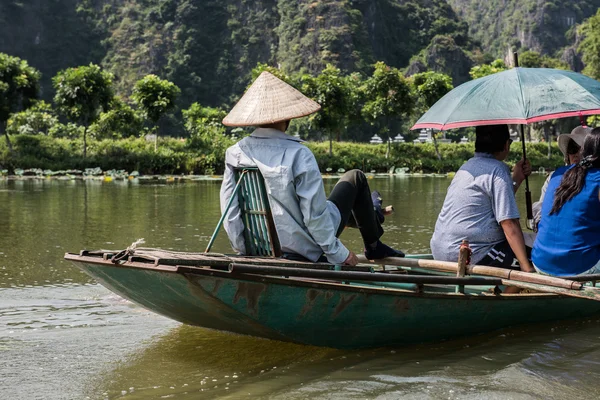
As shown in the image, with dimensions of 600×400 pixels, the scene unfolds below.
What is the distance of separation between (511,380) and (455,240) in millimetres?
1235

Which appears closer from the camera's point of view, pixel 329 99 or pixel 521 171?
pixel 521 171

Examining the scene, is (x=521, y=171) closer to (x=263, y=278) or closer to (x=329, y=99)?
(x=263, y=278)

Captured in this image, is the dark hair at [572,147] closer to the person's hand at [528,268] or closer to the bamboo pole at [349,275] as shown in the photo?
the person's hand at [528,268]

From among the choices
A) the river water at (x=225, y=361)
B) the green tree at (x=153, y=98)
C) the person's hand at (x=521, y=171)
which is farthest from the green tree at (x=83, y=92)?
the person's hand at (x=521, y=171)

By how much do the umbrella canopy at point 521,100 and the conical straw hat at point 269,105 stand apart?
1098mm

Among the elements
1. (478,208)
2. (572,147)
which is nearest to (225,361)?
(478,208)

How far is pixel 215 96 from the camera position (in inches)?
3686

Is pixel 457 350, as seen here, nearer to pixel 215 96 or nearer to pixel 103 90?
pixel 103 90

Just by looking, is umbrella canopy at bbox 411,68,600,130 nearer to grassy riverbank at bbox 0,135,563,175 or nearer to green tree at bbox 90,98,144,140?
grassy riverbank at bbox 0,135,563,175

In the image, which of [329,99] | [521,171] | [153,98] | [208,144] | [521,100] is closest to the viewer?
[521,100]

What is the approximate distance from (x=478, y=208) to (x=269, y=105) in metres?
1.59

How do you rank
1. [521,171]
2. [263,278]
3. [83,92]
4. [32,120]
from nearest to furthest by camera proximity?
[263,278] → [521,171] → [83,92] → [32,120]

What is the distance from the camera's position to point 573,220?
193 inches

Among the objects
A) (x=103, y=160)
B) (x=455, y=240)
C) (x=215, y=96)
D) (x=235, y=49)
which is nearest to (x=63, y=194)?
(x=103, y=160)
